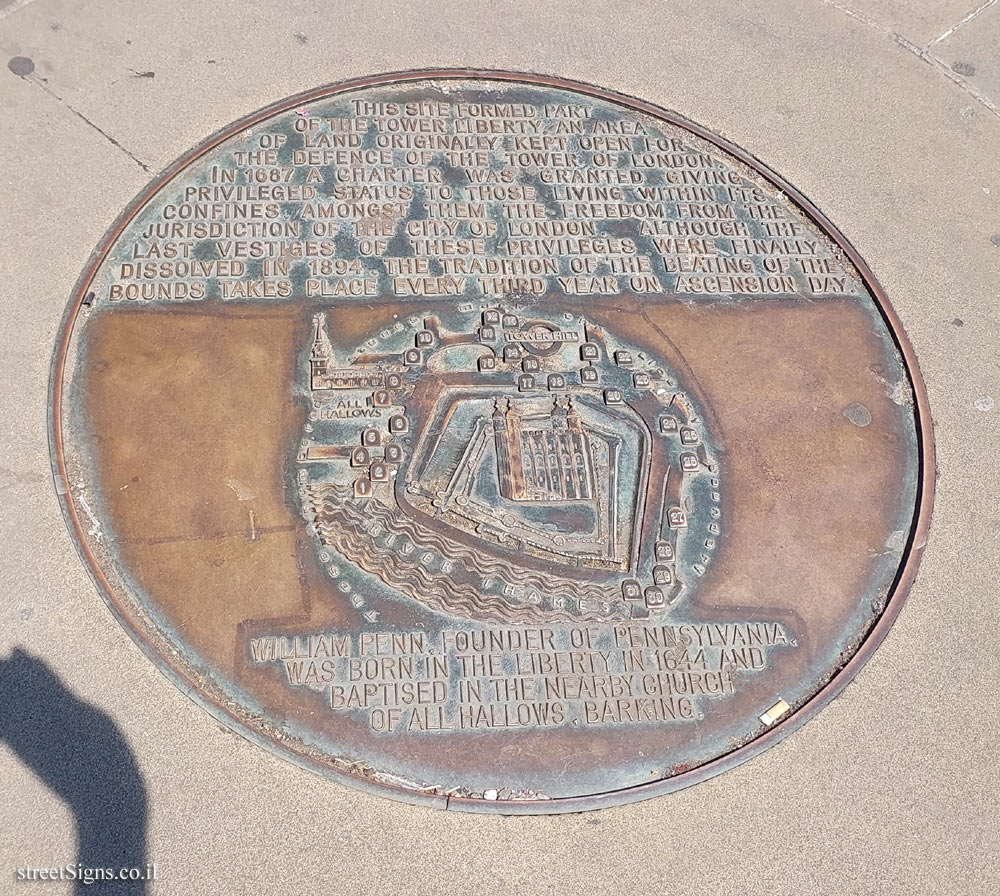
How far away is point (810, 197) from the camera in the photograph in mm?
3857

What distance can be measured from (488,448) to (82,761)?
1.56 meters

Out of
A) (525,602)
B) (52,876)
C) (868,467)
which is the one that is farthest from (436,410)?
(52,876)

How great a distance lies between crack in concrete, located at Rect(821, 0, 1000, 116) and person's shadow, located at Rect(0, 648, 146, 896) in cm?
455

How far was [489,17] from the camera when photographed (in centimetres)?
423

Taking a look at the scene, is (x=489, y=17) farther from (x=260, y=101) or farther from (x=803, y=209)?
(x=803, y=209)

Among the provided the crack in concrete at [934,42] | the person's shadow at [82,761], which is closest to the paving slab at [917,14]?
the crack in concrete at [934,42]

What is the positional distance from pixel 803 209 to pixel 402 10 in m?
→ 2.11

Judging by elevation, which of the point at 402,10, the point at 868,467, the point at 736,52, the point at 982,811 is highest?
the point at 402,10

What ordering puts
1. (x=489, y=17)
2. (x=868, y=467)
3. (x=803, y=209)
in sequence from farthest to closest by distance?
(x=489, y=17), (x=803, y=209), (x=868, y=467)

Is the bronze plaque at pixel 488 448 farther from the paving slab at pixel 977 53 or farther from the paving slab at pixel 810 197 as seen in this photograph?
the paving slab at pixel 977 53

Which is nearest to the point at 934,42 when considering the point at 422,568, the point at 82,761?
the point at 422,568

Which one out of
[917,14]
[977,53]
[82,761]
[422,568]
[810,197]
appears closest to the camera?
[82,761]

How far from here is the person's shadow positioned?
2514mm

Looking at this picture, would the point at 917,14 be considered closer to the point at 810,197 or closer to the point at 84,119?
the point at 810,197
